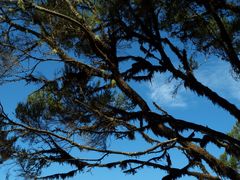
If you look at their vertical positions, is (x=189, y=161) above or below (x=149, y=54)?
below

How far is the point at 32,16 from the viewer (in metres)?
7.84

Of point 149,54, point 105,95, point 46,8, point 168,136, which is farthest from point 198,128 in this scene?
point 46,8

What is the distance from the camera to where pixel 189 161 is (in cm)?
770

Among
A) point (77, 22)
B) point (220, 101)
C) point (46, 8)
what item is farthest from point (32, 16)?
point (220, 101)

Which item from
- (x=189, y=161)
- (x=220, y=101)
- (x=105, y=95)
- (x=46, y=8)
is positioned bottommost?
(x=189, y=161)

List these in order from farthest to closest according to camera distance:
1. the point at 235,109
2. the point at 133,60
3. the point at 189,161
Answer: the point at 133,60 < the point at 189,161 < the point at 235,109

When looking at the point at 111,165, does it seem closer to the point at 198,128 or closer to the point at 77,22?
the point at 198,128

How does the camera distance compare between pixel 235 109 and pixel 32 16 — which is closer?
pixel 235 109

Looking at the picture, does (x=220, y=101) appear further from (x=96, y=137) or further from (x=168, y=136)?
(x=96, y=137)

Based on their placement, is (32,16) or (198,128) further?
(32,16)

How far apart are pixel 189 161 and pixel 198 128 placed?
80cm

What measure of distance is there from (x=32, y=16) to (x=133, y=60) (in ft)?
6.37

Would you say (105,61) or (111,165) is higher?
(105,61)

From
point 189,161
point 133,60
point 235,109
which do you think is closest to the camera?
point 235,109
